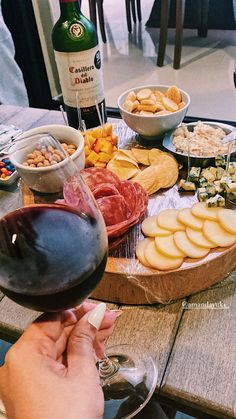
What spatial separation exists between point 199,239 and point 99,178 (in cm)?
28

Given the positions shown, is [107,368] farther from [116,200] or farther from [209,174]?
[209,174]

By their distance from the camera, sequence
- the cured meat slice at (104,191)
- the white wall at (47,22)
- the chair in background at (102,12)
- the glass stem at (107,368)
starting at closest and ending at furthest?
the glass stem at (107,368) < the cured meat slice at (104,191) < the white wall at (47,22) < the chair in background at (102,12)

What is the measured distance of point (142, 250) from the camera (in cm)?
A: 78

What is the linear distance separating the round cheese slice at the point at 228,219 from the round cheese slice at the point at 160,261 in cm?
11

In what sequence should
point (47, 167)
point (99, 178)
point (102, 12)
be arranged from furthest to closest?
1. point (102, 12)
2. point (99, 178)
3. point (47, 167)

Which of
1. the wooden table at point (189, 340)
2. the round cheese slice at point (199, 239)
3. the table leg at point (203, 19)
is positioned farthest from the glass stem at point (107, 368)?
the table leg at point (203, 19)

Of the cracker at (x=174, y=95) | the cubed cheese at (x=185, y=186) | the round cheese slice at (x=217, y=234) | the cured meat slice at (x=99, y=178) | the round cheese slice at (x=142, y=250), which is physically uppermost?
the cracker at (x=174, y=95)

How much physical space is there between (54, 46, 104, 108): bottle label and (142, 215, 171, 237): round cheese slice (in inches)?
20.0

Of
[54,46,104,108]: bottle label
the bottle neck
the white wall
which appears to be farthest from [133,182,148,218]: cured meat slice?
the white wall

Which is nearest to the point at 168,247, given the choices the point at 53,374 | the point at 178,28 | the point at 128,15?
the point at 53,374

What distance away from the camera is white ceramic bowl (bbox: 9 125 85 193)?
557 millimetres

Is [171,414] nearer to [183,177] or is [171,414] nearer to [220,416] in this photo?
[220,416]

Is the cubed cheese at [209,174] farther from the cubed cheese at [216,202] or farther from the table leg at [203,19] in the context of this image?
the table leg at [203,19]

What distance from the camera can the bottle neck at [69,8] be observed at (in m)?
1.08
